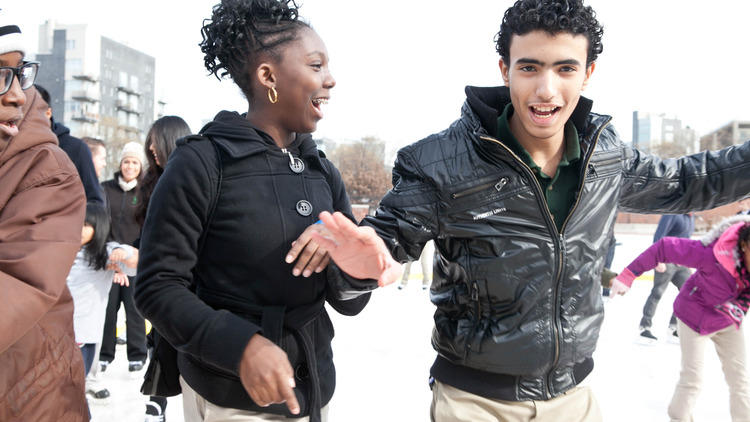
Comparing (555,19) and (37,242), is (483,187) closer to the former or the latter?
(555,19)

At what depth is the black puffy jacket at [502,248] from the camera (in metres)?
1.75

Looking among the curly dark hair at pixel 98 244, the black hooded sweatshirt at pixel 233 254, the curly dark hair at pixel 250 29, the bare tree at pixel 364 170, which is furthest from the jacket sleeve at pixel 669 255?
the bare tree at pixel 364 170

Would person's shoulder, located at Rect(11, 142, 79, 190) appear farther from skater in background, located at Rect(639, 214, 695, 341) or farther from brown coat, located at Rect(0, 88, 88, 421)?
skater in background, located at Rect(639, 214, 695, 341)

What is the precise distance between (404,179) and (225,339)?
746 millimetres

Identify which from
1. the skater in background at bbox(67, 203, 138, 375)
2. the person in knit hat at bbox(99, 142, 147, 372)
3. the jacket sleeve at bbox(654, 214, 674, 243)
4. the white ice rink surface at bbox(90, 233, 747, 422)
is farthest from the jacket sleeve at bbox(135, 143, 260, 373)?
the jacket sleeve at bbox(654, 214, 674, 243)

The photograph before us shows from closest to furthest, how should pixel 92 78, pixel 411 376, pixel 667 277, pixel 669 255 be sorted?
pixel 669 255 → pixel 411 376 → pixel 667 277 → pixel 92 78

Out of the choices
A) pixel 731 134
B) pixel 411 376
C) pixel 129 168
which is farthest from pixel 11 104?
pixel 731 134

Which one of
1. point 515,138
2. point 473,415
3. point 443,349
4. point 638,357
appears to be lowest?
point 638,357

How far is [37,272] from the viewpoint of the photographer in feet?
4.32

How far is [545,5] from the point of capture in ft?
5.96

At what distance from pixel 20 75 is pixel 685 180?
2030mm

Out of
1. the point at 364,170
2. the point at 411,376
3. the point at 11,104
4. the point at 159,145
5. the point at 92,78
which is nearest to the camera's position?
the point at 11,104

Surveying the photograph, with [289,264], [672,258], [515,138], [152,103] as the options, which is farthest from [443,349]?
[152,103]

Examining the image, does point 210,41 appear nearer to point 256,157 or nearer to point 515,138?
point 256,157
